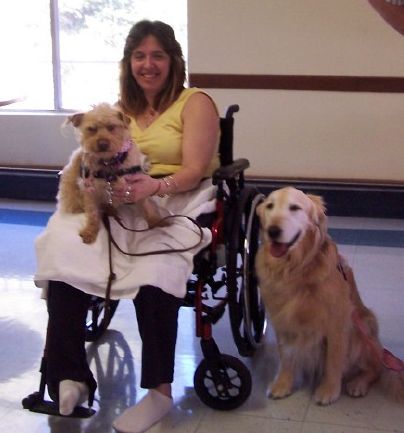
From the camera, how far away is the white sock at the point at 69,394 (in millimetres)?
1893

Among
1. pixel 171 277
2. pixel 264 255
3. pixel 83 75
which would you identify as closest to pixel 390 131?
pixel 83 75

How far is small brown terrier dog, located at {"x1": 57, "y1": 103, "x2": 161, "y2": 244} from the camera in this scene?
203 centimetres

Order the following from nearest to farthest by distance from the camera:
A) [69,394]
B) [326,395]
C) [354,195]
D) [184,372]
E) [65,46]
Answer: [69,394] < [326,395] < [184,372] < [354,195] < [65,46]

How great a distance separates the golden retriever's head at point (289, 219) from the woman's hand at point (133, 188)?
336 mm

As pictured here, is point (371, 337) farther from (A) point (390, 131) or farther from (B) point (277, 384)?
(A) point (390, 131)

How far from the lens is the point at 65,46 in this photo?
16.6 ft

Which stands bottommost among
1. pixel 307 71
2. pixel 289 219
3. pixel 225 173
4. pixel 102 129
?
pixel 289 219

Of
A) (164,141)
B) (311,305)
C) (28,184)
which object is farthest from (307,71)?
(311,305)

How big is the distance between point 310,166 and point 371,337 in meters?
2.41

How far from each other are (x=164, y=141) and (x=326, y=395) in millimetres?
933

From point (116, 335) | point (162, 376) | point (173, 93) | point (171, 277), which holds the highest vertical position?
point (173, 93)

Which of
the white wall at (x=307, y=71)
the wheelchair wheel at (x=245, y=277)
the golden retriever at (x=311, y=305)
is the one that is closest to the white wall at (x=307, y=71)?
the white wall at (x=307, y=71)

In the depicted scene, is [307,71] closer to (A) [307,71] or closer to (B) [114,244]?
(A) [307,71]

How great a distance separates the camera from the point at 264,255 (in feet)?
6.97
